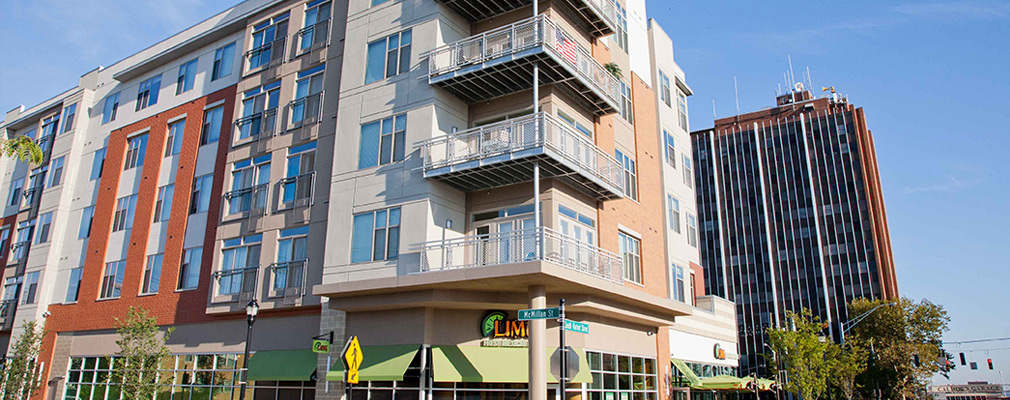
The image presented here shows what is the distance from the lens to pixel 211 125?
31.6 metres

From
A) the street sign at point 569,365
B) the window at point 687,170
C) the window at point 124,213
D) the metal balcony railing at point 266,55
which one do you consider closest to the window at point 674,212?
the window at point 687,170

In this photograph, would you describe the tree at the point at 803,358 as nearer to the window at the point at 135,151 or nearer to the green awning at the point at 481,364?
the green awning at the point at 481,364

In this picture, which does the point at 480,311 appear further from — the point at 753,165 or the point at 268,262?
the point at 753,165

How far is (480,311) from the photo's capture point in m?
21.3

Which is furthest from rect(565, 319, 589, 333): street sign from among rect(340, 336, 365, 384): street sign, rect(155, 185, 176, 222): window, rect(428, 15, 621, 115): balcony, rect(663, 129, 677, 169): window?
rect(155, 185, 176, 222): window

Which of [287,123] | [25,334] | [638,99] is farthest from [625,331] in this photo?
[25,334]

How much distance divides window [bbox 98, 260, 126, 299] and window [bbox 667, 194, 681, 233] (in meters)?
25.8

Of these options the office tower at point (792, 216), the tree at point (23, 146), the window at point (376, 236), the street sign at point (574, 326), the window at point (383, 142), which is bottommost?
the street sign at point (574, 326)

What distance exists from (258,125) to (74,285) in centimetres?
1496

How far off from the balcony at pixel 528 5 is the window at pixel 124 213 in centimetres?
2052

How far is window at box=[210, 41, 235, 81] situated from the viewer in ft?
105

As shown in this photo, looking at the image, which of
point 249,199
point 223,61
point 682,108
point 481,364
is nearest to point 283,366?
point 249,199

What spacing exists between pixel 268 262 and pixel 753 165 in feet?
336

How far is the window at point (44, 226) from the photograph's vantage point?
3762 centimetres
